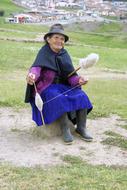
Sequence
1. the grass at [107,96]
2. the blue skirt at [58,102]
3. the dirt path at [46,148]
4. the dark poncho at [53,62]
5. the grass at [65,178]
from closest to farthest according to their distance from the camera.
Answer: the grass at [65,178] → the dirt path at [46,148] → the blue skirt at [58,102] → the dark poncho at [53,62] → the grass at [107,96]

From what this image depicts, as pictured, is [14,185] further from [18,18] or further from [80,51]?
[18,18]

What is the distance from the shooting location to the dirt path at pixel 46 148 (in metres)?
6.88

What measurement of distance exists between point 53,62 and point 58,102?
0.65 m

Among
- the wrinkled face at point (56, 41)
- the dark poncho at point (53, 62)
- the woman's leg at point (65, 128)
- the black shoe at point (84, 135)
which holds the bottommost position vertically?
the black shoe at point (84, 135)

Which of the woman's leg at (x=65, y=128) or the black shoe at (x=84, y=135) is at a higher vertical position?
the woman's leg at (x=65, y=128)

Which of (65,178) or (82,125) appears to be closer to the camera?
(65,178)

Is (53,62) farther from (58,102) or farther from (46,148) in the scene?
(46,148)

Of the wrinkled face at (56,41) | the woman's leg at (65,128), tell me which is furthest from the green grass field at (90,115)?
the wrinkled face at (56,41)

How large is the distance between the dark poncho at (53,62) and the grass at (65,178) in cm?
177

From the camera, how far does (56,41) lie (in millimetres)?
7828

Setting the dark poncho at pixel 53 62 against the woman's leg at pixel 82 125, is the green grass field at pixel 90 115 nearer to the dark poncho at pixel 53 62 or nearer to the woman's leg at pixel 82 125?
the woman's leg at pixel 82 125

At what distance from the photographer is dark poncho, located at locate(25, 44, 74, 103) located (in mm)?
7781

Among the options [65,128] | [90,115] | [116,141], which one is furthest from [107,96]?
[65,128]

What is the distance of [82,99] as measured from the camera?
7.80 meters
